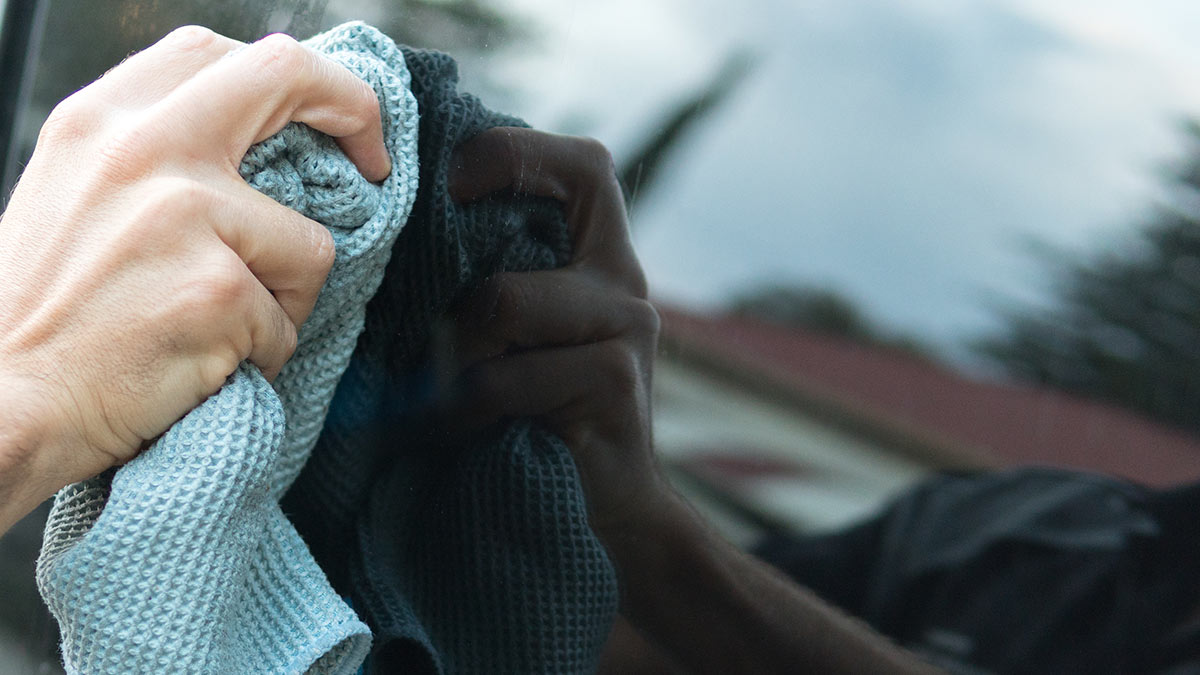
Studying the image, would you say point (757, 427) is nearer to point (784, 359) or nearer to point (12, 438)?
point (784, 359)

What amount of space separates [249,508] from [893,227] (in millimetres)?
596

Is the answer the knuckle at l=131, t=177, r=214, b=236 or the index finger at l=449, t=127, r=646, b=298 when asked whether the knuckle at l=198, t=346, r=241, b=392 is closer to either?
the knuckle at l=131, t=177, r=214, b=236

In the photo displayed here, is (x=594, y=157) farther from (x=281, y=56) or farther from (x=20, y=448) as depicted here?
(x=20, y=448)

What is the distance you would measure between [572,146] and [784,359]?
0.28 metres

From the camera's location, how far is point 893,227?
2.83 feet

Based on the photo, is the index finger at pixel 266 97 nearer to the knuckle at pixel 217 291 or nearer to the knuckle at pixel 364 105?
the knuckle at pixel 364 105

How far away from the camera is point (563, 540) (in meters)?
0.91

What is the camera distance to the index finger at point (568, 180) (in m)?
0.94

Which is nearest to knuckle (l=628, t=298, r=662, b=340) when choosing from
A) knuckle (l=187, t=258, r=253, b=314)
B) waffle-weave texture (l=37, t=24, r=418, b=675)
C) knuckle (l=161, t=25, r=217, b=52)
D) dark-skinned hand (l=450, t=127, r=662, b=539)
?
dark-skinned hand (l=450, t=127, r=662, b=539)

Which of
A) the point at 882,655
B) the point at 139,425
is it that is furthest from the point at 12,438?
the point at 882,655

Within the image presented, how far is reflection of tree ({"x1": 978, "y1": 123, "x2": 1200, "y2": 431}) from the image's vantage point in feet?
2.64

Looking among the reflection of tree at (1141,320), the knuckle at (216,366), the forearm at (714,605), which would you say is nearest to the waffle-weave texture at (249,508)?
the knuckle at (216,366)

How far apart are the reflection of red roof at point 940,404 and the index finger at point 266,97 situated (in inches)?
13.2

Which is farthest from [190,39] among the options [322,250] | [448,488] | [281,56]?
[448,488]
